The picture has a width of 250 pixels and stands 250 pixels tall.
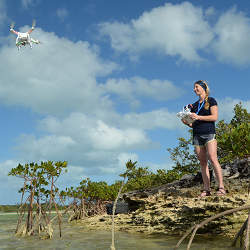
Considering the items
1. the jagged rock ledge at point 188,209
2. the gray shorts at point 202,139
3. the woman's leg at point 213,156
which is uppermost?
the gray shorts at point 202,139

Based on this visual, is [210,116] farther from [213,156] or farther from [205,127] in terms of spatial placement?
[213,156]

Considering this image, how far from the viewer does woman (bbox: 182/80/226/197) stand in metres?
5.34

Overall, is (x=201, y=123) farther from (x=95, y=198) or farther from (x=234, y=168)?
(x=95, y=198)

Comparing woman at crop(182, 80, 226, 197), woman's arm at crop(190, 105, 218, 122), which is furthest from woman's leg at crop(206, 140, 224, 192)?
woman's arm at crop(190, 105, 218, 122)

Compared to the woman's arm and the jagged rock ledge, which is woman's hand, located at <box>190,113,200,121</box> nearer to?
the woman's arm

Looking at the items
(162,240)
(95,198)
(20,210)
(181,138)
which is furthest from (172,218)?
(181,138)

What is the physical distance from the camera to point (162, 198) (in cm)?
735

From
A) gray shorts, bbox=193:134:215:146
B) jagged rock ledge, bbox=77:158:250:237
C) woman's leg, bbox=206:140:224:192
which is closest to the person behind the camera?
woman's leg, bbox=206:140:224:192

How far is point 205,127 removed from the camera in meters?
5.45

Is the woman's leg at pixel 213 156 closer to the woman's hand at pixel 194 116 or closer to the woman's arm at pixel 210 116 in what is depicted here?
the woman's arm at pixel 210 116

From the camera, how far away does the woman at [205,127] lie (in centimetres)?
534

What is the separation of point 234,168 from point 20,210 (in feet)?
20.4

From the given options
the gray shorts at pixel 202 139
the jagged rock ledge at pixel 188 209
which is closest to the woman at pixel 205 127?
the gray shorts at pixel 202 139

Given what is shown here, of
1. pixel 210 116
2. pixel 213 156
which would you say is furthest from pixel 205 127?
pixel 213 156
